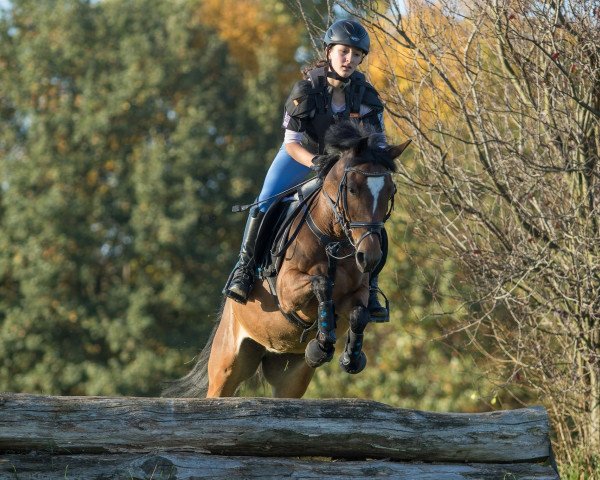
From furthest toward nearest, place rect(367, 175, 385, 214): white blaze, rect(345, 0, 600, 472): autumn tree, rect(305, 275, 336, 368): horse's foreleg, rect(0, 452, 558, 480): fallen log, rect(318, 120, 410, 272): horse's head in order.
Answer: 1. rect(345, 0, 600, 472): autumn tree
2. rect(305, 275, 336, 368): horse's foreleg
3. rect(367, 175, 385, 214): white blaze
4. rect(318, 120, 410, 272): horse's head
5. rect(0, 452, 558, 480): fallen log

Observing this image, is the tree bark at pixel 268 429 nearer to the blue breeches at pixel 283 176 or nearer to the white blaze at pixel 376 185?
the white blaze at pixel 376 185

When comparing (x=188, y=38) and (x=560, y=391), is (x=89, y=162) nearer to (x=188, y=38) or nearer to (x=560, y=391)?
(x=188, y=38)

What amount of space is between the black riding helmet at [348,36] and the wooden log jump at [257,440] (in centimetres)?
257

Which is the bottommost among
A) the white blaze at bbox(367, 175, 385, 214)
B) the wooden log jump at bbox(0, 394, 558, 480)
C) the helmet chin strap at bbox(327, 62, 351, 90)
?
the wooden log jump at bbox(0, 394, 558, 480)

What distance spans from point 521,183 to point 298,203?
1764 mm

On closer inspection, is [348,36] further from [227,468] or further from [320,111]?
[227,468]

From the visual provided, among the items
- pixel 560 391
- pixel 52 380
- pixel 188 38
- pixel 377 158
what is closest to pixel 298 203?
pixel 377 158

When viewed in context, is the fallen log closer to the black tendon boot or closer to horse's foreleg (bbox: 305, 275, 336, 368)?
horse's foreleg (bbox: 305, 275, 336, 368)

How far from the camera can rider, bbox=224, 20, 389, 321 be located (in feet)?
24.1

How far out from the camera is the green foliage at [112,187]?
84.7ft

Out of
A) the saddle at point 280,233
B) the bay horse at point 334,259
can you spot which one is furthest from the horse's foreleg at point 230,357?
the saddle at point 280,233

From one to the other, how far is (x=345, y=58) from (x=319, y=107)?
1.33ft

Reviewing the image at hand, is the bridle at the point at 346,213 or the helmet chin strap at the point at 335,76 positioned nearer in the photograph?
the bridle at the point at 346,213

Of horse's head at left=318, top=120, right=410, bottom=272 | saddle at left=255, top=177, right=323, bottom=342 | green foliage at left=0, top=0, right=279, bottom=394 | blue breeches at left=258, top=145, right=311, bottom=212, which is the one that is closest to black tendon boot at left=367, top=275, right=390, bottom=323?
saddle at left=255, top=177, right=323, bottom=342
